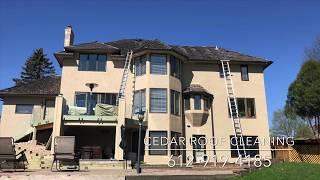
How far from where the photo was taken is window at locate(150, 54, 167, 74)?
88.4 ft

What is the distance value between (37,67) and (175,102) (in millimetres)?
53536

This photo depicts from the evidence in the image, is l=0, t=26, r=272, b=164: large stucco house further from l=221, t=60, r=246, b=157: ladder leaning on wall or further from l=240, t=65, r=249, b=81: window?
l=221, t=60, r=246, b=157: ladder leaning on wall

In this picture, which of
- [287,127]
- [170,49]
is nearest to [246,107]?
[170,49]

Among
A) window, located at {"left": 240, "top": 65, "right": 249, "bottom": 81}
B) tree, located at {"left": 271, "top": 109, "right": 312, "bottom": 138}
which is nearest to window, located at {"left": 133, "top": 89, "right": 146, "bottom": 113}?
window, located at {"left": 240, "top": 65, "right": 249, "bottom": 81}

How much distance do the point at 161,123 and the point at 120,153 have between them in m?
4.56

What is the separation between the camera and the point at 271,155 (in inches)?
1145

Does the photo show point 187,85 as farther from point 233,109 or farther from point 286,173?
point 286,173

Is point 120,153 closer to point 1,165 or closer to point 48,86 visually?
point 1,165

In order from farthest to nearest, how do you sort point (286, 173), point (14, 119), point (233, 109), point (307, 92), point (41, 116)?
point (307, 92) → point (233, 109) → point (14, 119) → point (41, 116) → point (286, 173)

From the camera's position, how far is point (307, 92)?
107 ft

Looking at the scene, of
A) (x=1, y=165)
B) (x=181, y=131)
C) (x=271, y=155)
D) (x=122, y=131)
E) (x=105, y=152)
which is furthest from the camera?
(x=271, y=155)

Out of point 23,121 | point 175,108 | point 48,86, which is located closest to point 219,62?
point 175,108

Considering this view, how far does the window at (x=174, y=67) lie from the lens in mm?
27536

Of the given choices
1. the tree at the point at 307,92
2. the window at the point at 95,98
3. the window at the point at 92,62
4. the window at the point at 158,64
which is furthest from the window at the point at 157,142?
the tree at the point at 307,92
